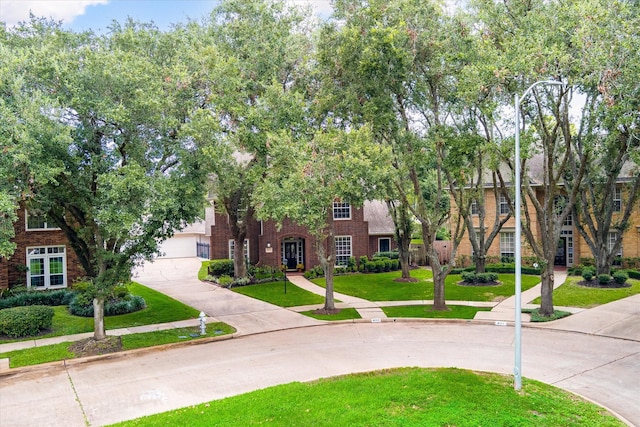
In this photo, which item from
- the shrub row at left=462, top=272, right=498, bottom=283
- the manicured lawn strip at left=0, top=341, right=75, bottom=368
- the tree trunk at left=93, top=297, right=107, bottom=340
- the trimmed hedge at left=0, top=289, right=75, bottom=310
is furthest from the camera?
the shrub row at left=462, top=272, right=498, bottom=283

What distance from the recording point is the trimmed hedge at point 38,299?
2094cm

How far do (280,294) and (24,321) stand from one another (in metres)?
11.9

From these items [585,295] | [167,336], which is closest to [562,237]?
[585,295]

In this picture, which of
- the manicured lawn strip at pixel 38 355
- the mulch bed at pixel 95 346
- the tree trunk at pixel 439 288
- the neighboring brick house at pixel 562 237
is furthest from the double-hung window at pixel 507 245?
the manicured lawn strip at pixel 38 355

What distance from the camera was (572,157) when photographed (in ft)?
74.1

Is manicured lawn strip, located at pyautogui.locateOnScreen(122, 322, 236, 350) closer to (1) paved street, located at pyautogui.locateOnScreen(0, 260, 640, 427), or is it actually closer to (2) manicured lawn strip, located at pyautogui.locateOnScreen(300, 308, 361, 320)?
(1) paved street, located at pyautogui.locateOnScreen(0, 260, 640, 427)

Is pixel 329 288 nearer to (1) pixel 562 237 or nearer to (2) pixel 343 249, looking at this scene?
(2) pixel 343 249

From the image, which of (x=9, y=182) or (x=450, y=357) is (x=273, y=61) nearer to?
(x=9, y=182)

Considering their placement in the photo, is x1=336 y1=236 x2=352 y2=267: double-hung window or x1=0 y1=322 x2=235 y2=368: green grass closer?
x1=0 y1=322 x2=235 y2=368: green grass

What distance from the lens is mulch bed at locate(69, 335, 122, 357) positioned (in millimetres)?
14182

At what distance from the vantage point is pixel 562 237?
111ft

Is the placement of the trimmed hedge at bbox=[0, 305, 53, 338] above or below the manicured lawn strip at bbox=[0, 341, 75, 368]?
above

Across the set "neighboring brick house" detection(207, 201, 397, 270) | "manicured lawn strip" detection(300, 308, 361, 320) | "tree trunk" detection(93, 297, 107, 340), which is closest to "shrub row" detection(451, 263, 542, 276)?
"neighboring brick house" detection(207, 201, 397, 270)

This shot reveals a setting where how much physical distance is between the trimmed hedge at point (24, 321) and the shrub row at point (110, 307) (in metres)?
2.72
